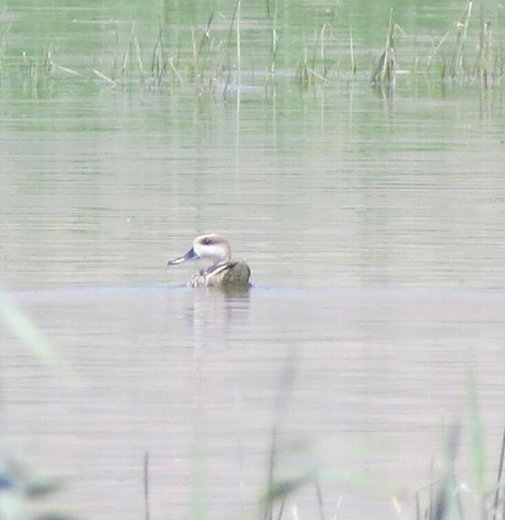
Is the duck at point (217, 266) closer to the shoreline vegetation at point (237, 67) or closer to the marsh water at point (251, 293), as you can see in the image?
the marsh water at point (251, 293)

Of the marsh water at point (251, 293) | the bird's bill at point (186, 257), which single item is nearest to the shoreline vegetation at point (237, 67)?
the marsh water at point (251, 293)

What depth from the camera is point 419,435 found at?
7.39 m

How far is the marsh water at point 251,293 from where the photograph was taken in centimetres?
686

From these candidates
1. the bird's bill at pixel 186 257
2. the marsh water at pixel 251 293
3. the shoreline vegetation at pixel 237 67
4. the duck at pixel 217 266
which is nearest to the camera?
the marsh water at pixel 251 293

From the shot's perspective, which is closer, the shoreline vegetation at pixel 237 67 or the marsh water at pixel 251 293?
the marsh water at pixel 251 293

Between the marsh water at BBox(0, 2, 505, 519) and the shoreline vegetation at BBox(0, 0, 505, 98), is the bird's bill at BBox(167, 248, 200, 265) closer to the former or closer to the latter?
the marsh water at BBox(0, 2, 505, 519)

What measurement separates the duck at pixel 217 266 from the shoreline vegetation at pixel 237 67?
929cm

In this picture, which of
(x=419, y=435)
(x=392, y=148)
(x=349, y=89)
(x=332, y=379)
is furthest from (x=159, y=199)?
(x=349, y=89)

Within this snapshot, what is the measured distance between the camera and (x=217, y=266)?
35.6ft

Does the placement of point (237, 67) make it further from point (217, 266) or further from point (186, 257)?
point (217, 266)

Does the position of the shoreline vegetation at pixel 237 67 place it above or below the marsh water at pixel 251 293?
below

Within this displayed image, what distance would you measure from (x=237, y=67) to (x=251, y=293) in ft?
38.4

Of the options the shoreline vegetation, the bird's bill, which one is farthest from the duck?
the shoreline vegetation

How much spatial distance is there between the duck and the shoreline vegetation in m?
9.29
